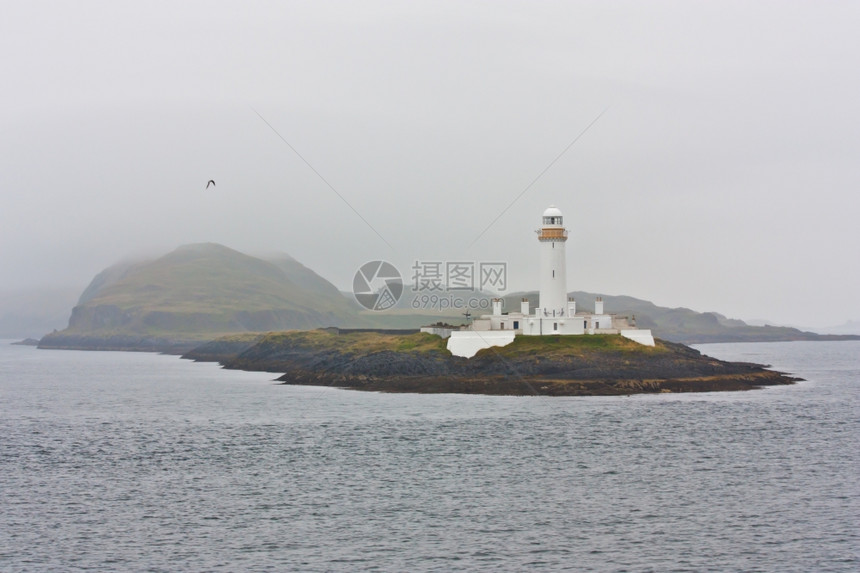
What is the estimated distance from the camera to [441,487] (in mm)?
41250

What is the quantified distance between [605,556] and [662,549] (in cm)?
208

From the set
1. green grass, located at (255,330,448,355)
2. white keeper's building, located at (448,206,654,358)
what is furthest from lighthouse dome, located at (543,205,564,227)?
green grass, located at (255,330,448,355)

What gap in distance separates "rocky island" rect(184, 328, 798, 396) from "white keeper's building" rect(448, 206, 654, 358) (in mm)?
1708

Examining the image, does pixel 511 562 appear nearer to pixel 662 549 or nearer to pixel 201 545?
pixel 662 549

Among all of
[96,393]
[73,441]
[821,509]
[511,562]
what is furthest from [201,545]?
[96,393]

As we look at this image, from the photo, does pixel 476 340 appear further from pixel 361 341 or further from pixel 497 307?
pixel 361 341

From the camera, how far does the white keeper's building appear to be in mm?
84125

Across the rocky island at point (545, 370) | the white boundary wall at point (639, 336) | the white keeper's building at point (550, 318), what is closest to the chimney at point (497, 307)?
the white keeper's building at point (550, 318)

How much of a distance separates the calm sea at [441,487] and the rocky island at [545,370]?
10.2 feet

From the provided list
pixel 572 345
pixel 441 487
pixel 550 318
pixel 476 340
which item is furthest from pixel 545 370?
pixel 441 487

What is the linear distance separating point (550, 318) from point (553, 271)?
4.21 metres

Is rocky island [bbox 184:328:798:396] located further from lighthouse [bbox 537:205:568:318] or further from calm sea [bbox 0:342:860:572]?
lighthouse [bbox 537:205:568:318]

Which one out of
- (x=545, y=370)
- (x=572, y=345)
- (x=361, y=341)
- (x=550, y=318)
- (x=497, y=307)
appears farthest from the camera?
(x=361, y=341)

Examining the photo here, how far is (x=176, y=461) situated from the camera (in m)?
48.5
